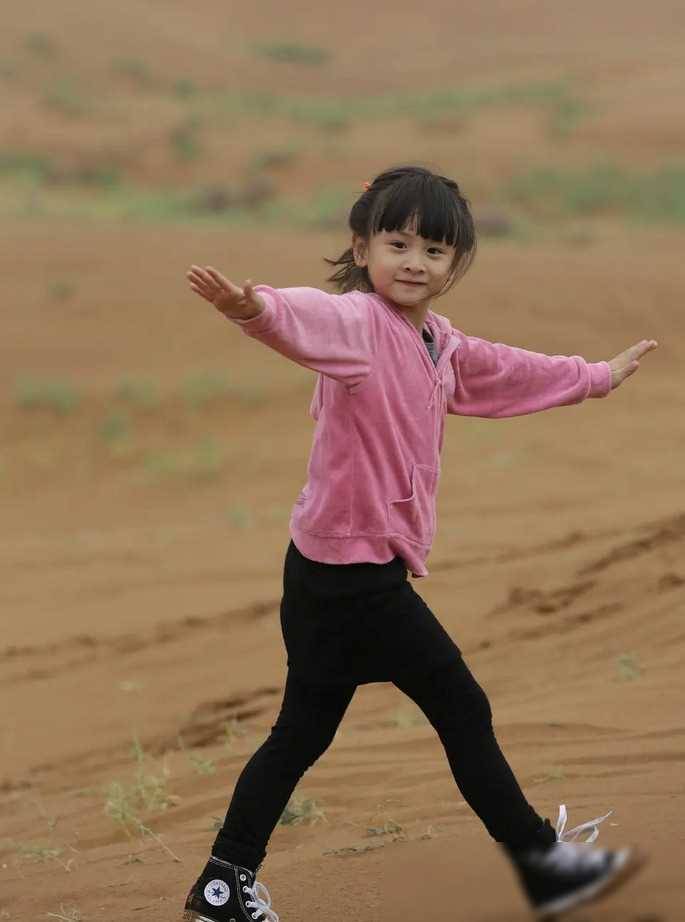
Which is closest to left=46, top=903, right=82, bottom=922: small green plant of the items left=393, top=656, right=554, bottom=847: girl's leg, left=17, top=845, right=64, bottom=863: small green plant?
left=17, top=845, right=64, bottom=863: small green plant

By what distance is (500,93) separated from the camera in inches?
1173

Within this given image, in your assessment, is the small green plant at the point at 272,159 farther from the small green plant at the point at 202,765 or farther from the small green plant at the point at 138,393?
the small green plant at the point at 202,765

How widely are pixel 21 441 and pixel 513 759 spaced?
295 inches

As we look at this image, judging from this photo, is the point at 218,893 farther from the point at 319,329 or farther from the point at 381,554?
the point at 319,329

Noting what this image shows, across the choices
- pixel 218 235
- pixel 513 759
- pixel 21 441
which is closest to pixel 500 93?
pixel 218 235

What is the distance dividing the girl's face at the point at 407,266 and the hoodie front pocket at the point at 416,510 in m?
0.37

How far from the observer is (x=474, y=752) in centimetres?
344

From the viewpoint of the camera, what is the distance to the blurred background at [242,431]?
20.3 feet

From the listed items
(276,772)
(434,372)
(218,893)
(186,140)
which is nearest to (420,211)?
(434,372)

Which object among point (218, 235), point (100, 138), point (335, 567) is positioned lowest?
point (335, 567)

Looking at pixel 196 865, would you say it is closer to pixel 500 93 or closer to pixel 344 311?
pixel 344 311

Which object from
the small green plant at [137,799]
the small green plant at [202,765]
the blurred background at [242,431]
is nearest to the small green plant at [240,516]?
the blurred background at [242,431]

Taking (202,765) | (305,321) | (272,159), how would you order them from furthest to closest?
(272,159), (202,765), (305,321)

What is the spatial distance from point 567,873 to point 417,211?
1438 millimetres
